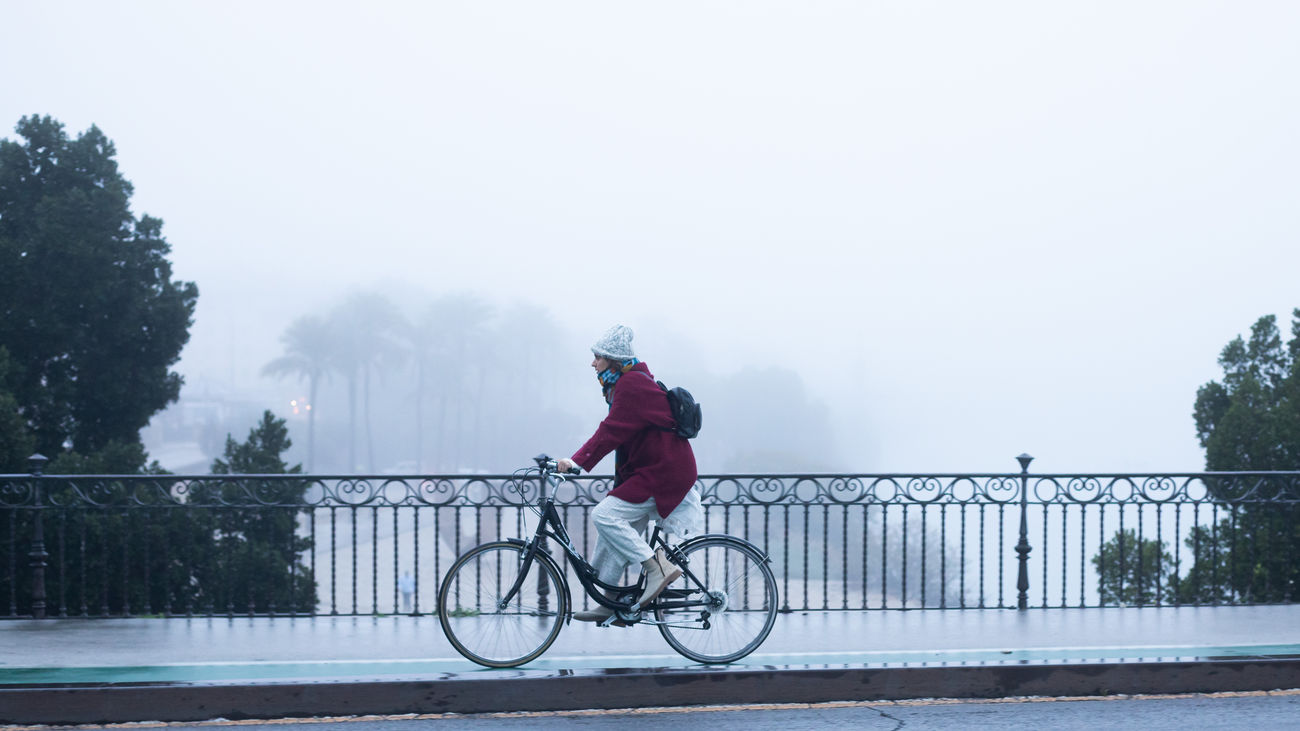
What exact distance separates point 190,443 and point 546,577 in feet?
429

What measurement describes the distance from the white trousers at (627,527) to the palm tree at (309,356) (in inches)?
5168

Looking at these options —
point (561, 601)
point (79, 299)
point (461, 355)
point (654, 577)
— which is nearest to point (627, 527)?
point (654, 577)

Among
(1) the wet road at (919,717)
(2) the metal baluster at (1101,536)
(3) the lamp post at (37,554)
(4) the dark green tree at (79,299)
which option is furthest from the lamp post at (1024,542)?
(4) the dark green tree at (79,299)

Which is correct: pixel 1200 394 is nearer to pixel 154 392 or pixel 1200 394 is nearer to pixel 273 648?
pixel 154 392

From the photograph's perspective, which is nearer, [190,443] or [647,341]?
[190,443]

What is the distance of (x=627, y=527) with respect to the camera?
6.22 metres

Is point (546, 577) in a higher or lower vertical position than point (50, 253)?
lower

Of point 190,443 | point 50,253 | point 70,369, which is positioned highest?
point 50,253

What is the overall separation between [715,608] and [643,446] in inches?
40.4

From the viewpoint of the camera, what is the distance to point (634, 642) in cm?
706

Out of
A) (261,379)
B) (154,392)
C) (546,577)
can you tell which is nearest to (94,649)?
(546,577)

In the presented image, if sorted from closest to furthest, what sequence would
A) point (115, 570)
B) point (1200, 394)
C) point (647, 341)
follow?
1. point (115, 570)
2. point (1200, 394)
3. point (647, 341)

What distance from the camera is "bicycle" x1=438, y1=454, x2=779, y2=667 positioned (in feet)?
20.6

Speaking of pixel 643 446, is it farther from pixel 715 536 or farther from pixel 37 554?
pixel 37 554
